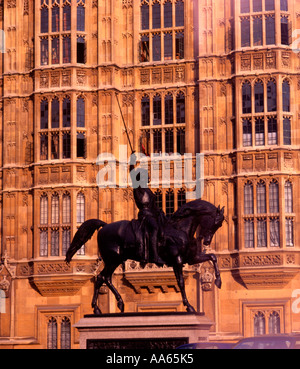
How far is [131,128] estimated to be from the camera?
146 ft

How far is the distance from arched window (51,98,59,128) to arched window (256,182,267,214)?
1005cm

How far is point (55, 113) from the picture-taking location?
1762 inches

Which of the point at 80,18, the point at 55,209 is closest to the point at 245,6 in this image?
the point at 80,18

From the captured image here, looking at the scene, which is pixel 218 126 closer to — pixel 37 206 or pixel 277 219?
pixel 277 219

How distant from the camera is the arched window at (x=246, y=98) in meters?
42.5

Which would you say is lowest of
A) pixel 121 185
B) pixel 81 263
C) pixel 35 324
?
pixel 35 324

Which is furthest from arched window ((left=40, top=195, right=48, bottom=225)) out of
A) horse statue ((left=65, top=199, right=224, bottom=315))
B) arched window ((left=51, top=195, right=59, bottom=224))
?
horse statue ((left=65, top=199, right=224, bottom=315))

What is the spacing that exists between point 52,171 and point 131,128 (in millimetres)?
4195

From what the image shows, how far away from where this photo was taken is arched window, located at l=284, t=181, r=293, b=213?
41500 mm

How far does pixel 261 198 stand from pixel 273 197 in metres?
0.53

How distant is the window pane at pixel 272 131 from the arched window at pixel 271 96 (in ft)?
1.71

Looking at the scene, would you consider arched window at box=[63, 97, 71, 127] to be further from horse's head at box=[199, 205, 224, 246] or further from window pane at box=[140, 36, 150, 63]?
horse's head at box=[199, 205, 224, 246]

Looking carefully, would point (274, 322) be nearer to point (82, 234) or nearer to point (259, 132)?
point (259, 132)
